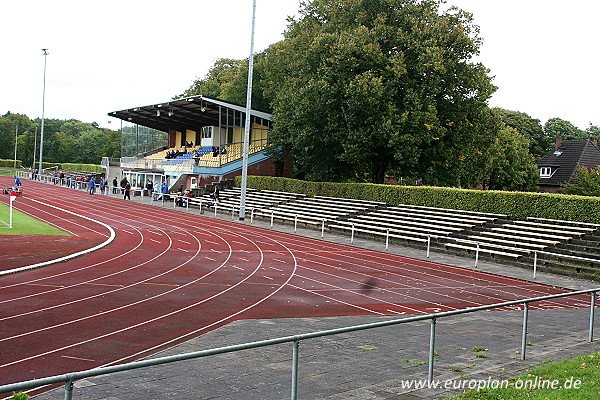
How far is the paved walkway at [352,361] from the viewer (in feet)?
17.1

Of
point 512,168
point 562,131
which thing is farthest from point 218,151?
point 562,131

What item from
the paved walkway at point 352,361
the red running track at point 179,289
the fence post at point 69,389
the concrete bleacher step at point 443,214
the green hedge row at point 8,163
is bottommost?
the red running track at point 179,289

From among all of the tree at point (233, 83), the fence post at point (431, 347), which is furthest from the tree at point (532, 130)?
the fence post at point (431, 347)

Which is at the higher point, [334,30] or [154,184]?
[334,30]

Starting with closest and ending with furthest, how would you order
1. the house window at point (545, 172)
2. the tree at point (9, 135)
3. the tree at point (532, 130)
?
1. the house window at point (545, 172)
2. the tree at point (532, 130)
3. the tree at point (9, 135)

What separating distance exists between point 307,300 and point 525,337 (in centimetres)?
611

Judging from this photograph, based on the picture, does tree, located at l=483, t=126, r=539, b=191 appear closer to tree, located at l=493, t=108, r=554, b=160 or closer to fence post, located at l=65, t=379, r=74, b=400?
tree, located at l=493, t=108, r=554, b=160

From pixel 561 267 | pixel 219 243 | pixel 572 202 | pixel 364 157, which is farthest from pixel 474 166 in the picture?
pixel 219 243

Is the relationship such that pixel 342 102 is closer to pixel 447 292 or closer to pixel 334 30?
pixel 334 30

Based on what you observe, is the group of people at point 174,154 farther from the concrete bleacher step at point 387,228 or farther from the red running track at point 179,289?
the red running track at point 179,289

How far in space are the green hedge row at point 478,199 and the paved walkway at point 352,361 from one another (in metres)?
13.3

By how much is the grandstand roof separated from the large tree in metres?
11.1

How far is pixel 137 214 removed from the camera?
3531 cm

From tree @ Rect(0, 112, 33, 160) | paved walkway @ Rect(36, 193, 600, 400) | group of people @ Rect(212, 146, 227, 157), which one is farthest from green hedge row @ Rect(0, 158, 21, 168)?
paved walkway @ Rect(36, 193, 600, 400)
